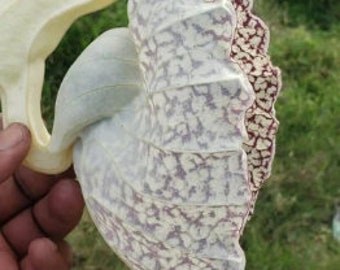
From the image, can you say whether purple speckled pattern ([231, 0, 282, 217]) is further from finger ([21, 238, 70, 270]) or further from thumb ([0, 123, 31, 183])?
finger ([21, 238, 70, 270])

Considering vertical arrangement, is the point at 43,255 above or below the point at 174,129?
below

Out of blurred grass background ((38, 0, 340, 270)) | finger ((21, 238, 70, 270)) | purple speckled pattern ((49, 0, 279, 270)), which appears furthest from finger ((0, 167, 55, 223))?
blurred grass background ((38, 0, 340, 270))

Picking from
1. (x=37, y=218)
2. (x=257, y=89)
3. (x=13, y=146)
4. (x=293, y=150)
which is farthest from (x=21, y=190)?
(x=293, y=150)

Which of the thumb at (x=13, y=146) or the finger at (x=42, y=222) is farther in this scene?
the finger at (x=42, y=222)

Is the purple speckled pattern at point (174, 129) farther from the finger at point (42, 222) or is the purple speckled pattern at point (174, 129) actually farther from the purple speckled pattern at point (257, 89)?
the finger at point (42, 222)

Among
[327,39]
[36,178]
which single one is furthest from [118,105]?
[327,39]

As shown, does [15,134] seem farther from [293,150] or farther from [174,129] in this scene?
[293,150]

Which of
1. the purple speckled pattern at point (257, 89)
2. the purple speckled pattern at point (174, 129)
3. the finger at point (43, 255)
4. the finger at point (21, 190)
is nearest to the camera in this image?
the purple speckled pattern at point (174, 129)

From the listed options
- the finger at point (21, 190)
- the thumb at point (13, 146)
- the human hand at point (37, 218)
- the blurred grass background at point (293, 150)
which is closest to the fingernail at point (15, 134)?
the thumb at point (13, 146)
